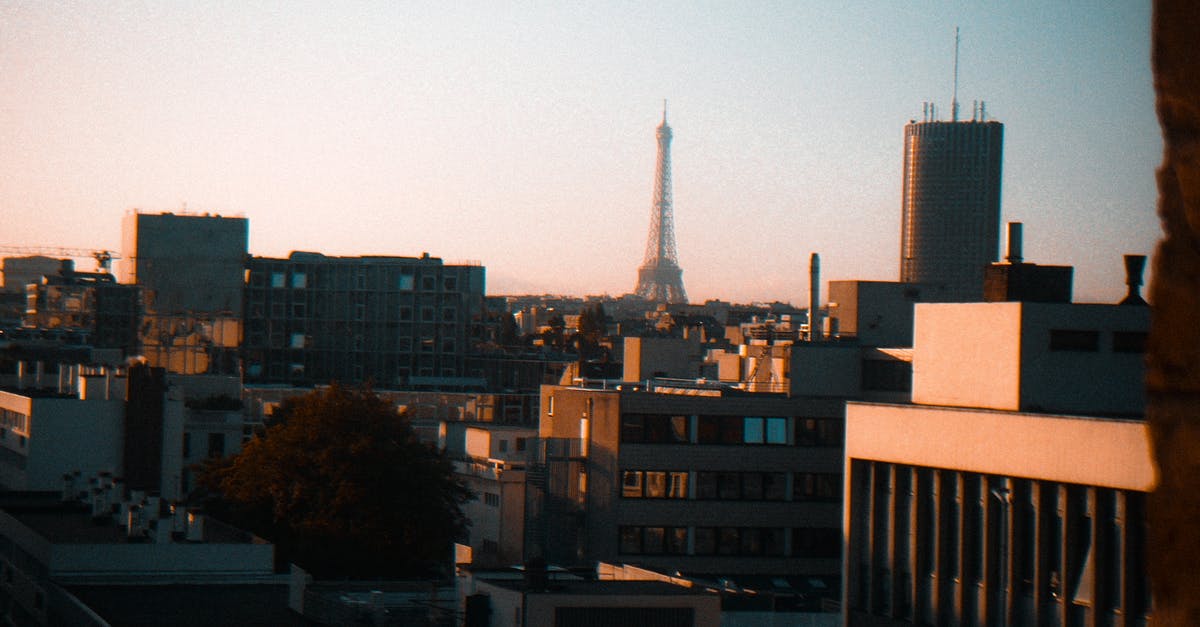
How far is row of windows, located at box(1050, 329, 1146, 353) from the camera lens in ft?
103

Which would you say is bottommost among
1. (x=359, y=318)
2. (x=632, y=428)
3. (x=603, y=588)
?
(x=603, y=588)

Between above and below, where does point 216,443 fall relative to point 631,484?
below

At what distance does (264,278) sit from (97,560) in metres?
93.5

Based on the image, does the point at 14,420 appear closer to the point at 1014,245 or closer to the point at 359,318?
the point at 1014,245

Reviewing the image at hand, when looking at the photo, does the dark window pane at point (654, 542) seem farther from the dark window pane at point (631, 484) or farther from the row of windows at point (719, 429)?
the row of windows at point (719, 429)

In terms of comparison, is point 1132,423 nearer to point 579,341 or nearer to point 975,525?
point 975,525

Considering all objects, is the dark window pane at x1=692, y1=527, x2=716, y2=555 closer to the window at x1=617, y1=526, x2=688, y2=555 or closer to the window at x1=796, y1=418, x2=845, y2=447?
the window at x1=617, y1=526, x2=688, y2=555

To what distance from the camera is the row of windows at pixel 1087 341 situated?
31453mm

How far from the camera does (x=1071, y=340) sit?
31.5m

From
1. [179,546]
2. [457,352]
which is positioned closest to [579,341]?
[457,352]

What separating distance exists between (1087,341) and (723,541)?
→ 67.7 feet

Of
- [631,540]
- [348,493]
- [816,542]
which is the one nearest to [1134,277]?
[816,542]

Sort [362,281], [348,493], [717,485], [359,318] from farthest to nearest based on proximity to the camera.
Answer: [359,318], [362,281], [717,485], [348,493]

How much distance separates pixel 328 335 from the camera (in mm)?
132250
